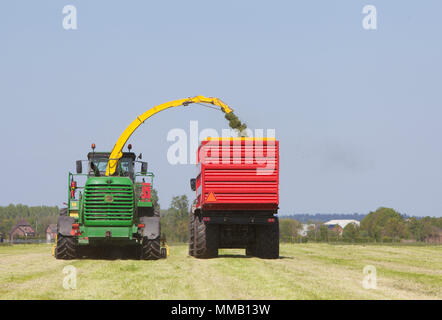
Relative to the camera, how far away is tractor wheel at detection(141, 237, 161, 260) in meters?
A: 24.0

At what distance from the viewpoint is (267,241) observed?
83.3 feet

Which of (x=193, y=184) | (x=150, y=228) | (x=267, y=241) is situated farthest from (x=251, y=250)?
(x=150, y=228)

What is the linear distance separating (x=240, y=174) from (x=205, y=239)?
2.85 meters

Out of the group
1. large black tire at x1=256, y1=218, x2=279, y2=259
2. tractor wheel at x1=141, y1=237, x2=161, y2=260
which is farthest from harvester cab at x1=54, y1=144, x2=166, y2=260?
large black tire at x1=256, y1=218, x2=279, y2=259

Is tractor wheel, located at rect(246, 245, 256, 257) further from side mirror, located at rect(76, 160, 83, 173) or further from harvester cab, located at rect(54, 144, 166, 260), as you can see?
side mirror, located at rect(76, 160, 83, 173)

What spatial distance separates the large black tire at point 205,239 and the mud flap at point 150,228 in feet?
5.74

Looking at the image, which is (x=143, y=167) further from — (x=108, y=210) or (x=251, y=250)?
(x=251, y=250)

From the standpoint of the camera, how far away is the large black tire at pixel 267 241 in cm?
2541

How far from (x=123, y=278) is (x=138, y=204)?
831 cm

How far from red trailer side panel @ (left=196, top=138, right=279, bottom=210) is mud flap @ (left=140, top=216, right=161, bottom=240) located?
6.25 feet

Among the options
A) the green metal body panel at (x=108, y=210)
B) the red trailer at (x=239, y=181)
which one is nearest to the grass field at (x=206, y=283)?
the green metal body panel at (x=108, y=210)
